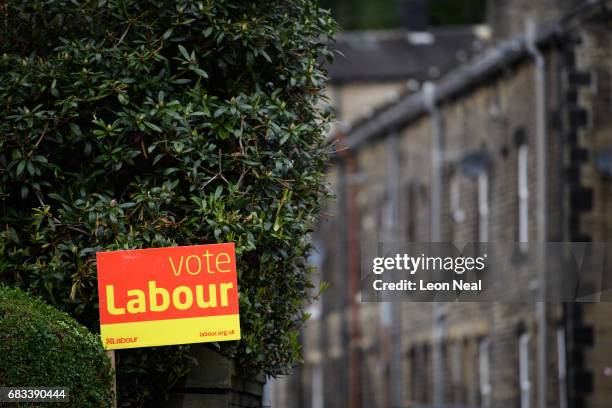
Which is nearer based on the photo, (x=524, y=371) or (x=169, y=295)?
(x=169, y=295)

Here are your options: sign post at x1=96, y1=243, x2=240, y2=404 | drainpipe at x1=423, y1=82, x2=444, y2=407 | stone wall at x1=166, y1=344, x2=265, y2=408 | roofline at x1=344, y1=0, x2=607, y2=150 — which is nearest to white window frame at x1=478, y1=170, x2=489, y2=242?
roofline at x1=344, y1=0, x2=607, y2=150

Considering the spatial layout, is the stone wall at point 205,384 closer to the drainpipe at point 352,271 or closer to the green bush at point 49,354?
the green bush at point 49,354

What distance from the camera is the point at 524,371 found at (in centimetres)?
3456

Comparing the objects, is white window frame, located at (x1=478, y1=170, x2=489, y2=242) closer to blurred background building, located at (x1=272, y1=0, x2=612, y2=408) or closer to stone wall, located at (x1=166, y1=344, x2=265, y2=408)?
blurred background building, located at (x1=272, y1=0, x2=612, y2=408)

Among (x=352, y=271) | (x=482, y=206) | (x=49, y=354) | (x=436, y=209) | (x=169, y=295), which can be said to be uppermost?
(x=436, y=209)

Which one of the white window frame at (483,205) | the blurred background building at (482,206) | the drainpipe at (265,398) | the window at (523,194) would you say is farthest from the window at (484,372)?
the drainpipe at (265,398)

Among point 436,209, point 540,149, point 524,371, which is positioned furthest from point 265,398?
point 436,209

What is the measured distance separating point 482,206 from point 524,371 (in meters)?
4.82

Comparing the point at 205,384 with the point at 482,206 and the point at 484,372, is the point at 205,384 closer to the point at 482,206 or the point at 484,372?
the point at 484,372

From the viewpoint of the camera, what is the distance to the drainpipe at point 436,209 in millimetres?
40188

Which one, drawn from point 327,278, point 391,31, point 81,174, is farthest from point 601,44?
point 391,31

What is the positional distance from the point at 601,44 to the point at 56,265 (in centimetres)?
2179

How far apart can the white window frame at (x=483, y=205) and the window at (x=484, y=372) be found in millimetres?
2204

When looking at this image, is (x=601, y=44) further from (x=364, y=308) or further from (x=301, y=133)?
(x=301, y=133)
